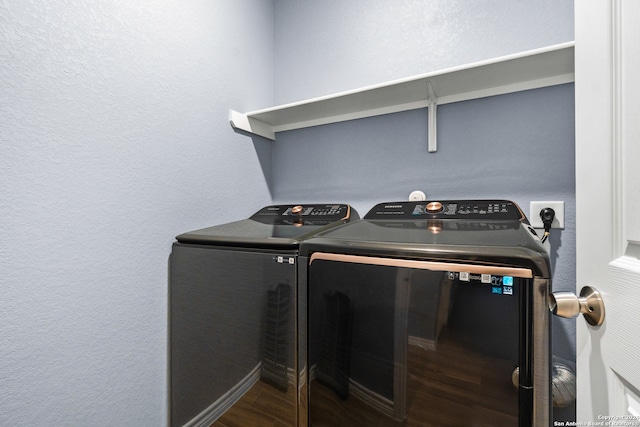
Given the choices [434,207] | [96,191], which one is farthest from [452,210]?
[96,191]

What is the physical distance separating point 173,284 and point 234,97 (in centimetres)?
98

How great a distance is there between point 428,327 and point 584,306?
0.28 metres

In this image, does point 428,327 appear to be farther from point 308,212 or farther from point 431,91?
point 431,91

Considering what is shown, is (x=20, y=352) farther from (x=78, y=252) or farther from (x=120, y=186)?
(x=120, y=186)

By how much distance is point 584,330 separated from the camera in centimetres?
50

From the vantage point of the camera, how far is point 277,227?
3.96ft

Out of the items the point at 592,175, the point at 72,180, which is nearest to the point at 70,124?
the point at 72,180

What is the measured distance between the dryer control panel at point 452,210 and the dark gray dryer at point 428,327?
0.56 feet

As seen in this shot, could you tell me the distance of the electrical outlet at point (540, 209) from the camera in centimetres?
109

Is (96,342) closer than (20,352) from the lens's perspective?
No

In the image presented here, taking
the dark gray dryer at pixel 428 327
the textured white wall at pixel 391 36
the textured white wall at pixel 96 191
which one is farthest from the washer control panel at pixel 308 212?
the textured white wall at pixel 391 36

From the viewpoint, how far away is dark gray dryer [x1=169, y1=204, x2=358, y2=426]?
0.87 m

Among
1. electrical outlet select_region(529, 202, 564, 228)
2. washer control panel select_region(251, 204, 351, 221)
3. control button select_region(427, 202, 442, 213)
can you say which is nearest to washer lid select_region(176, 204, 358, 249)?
washer control panel select_region(251, 204, 351, 221)

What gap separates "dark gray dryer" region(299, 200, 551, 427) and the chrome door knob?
75 mm
